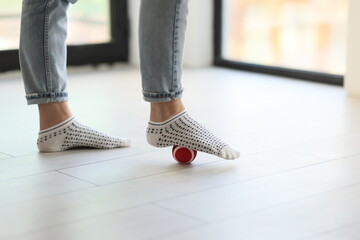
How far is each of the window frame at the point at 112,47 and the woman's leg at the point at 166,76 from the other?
1778mm

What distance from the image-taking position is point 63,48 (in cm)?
163

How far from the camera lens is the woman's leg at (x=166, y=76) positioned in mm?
1435

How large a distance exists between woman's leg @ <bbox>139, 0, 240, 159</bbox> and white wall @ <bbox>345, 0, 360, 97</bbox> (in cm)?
105

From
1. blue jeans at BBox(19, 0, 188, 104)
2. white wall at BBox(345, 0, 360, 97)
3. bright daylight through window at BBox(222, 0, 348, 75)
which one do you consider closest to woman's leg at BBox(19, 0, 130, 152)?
blue jeans at BBox(19, 0, 188, 104)

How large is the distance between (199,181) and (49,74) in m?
0.44

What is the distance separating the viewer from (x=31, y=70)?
1.59m

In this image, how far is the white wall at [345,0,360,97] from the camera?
2377mm

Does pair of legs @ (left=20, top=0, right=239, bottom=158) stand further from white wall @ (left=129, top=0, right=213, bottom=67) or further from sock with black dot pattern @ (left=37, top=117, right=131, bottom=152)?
white wall @ (left=129, top=0, right=213, bottom=67)

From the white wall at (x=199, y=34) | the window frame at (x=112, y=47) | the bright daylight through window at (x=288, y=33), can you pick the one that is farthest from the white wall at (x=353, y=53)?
the window frame at (x=112, y=47)

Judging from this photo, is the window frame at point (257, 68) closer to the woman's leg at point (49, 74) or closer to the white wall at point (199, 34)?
the white wall at point (199, 34)

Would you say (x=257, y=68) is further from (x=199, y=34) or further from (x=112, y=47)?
(x=112, y=47)

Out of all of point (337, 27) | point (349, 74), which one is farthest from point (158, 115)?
point (337, 27)

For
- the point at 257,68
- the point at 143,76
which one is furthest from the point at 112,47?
the point at 143,76

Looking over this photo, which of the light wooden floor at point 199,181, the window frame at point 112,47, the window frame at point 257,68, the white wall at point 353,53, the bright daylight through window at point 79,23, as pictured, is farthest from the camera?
the window frame at point 112,47
